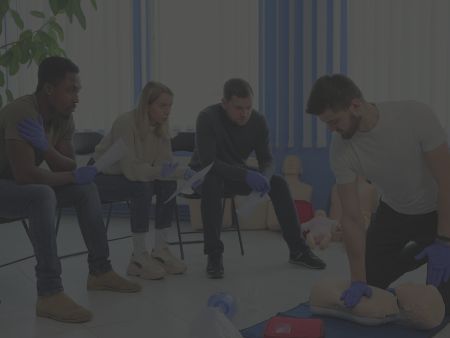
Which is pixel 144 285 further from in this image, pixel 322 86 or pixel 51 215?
pixel 322 86

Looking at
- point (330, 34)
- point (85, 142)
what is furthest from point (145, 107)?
point (330, 34)

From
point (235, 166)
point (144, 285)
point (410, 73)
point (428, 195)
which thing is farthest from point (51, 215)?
point (410, 73)

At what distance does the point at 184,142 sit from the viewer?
3.50 meters

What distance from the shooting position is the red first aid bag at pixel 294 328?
4.83ft

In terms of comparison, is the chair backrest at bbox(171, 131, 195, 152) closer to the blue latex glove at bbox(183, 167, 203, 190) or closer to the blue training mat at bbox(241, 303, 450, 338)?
the blue latex glove at bbox(183, 167, 203, 190)

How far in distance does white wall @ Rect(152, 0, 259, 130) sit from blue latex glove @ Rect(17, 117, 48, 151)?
2.02m

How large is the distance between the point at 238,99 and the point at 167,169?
1.55 feet

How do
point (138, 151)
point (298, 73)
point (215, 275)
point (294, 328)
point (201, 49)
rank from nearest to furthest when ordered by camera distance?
point (294, 328) → point (215, 275) → point (138, 151) → point (298, 73) → point (201, 49)

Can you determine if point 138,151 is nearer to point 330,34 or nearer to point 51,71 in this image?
point 51,71

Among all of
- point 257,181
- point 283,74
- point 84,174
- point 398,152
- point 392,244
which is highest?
point 283,74

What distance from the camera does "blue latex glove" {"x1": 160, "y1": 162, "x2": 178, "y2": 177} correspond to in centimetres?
268

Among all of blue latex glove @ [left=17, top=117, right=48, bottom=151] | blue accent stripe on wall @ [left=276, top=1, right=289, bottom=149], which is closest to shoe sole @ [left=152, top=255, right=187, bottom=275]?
blue latex glove @ [left=17, top=117, right=48, bottom=151]

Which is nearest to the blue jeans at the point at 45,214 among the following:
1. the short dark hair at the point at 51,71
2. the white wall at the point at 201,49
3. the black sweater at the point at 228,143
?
the short dark hair at the point at 51,71

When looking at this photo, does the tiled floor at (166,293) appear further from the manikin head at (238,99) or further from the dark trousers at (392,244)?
the manikin head at (238,99)
